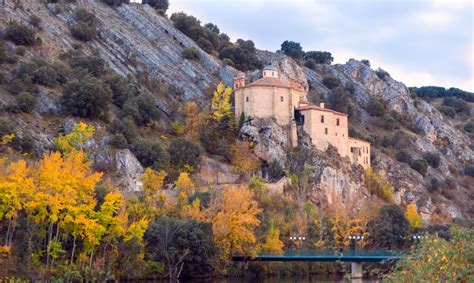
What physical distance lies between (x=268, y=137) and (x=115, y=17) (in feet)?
152

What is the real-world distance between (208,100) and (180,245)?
163 feet

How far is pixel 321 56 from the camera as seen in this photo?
179m

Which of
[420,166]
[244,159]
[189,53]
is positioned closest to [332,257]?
[244,159]

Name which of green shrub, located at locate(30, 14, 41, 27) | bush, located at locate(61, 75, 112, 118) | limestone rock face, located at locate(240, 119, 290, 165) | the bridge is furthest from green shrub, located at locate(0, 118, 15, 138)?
green shrub, located at locate(30, 14, 41, 27)

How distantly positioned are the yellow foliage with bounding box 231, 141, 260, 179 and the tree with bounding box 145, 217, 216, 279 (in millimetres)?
29008

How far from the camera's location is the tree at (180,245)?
66438 mm

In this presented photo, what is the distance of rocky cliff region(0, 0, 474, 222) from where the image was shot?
9419cm

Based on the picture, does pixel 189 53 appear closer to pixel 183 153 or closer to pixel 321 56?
pixel 183 153

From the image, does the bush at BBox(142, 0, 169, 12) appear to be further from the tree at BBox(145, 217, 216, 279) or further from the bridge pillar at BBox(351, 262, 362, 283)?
the bridge pillar at BBox(351, 262, 362, 283)

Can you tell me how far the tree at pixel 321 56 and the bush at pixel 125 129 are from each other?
87913mm

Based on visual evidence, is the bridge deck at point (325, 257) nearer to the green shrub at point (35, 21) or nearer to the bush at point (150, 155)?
the bush at point (150, 155)

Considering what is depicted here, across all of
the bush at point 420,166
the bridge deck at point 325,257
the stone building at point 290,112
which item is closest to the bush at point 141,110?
the stone building at point 290,112

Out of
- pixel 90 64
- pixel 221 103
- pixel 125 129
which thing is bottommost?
pixel 125 129

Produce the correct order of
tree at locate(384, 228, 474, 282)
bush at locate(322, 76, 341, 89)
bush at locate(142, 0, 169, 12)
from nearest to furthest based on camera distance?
tree at locate(384, 228, 474, 282) → bush at locate(322, 76, 341, 89) → bush at locate(142, 0, 169, 12)
